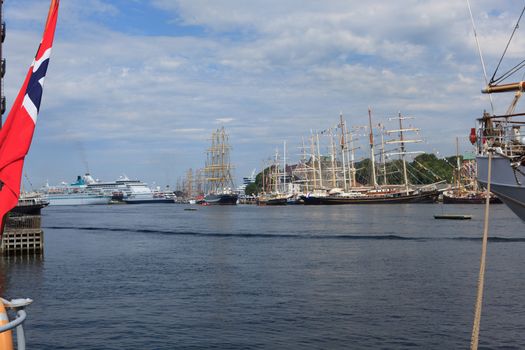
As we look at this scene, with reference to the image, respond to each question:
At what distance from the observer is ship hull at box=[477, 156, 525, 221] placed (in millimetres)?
20609

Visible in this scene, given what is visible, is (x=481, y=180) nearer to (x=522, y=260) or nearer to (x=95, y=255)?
(x=522, y=260)

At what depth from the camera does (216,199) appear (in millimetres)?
194250

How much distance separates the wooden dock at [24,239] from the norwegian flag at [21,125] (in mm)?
36422

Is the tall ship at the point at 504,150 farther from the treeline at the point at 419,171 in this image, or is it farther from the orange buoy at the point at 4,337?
the treeline at the point at 419,171

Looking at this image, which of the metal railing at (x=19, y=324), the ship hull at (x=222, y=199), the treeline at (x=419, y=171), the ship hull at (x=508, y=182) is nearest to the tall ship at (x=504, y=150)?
the ship hull at (x=508, y=182)

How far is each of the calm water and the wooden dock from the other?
1.65 metres

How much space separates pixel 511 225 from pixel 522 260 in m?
33.8

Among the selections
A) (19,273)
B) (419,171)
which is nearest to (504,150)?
(19,273)

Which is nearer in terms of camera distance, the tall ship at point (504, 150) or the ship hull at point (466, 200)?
the tall ship at point (504, 150)

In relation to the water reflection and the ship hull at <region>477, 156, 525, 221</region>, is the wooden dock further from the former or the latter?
the ship hull at <region>477, 156, 525, 221</region>

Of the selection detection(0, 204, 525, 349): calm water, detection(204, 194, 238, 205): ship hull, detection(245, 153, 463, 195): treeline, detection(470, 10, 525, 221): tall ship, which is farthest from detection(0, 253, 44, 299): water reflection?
detection(204, 194, 238, 205): ship hull

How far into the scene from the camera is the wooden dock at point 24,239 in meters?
40.0

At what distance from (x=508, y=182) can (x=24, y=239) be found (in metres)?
31.4

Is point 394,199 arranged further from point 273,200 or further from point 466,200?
point 273,200
